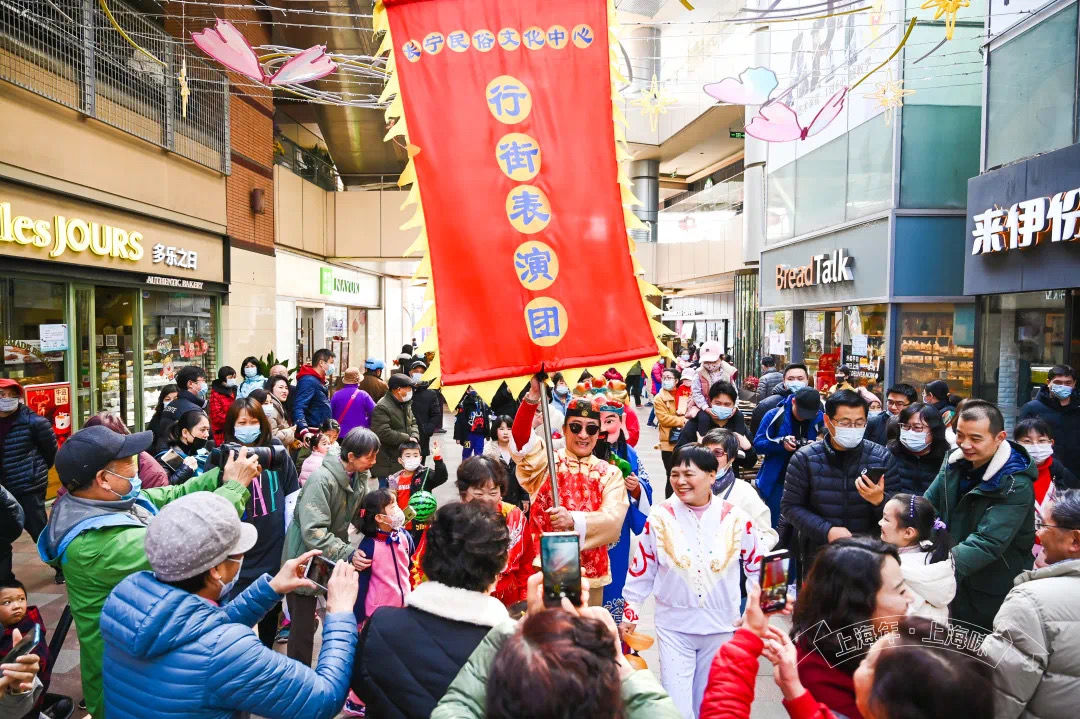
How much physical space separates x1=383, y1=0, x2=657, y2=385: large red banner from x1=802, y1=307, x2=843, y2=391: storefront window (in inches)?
469

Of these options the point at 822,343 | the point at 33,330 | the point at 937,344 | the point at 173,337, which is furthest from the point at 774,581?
the point at 822,343

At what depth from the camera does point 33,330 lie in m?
7.82

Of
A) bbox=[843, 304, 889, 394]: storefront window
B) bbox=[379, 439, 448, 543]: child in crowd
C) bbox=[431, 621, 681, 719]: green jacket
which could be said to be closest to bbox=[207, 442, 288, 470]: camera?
bbox=[379, 439, 448, 543]: child in crowd

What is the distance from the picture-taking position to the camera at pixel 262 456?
13.2 ft

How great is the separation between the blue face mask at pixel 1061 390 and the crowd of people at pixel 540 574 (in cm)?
53

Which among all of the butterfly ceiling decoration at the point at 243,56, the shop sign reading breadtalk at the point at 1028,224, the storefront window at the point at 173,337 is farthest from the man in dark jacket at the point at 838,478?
the storefront window at the point at 173,337

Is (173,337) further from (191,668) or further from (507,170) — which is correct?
(191,668)

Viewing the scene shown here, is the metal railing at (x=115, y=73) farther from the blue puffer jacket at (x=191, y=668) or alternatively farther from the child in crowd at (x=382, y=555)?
the blue puffer jacket at (x=191, y=668)

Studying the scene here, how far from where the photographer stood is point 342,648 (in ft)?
6.65

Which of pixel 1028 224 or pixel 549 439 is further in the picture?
pixel 1028 224

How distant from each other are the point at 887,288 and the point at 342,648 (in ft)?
40.8

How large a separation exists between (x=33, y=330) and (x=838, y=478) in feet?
28.7

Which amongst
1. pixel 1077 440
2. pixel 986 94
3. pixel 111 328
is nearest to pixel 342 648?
pixel 1077 440

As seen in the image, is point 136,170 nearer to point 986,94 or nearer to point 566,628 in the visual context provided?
point 566,628
